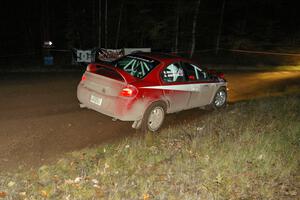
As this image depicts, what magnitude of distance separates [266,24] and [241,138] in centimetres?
2978

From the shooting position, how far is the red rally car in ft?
23.7

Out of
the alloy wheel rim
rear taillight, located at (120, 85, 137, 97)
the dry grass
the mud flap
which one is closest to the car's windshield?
rear taillight, located at (120, 85, 137, 97)

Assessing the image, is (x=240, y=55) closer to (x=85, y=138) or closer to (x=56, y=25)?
(x=56, y=25)

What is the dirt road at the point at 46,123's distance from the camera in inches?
251

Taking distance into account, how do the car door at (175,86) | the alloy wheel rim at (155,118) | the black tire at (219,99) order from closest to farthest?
1. the alloy wheel rim at (155,118)
2. the car door at (175,86)
3. the black tire at (219,99)

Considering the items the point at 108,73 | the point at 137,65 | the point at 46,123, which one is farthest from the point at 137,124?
the point at 46,123

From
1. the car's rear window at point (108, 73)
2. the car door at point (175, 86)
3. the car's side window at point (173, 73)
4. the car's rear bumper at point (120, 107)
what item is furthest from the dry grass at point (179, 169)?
the car's rear window at point (108, 73)

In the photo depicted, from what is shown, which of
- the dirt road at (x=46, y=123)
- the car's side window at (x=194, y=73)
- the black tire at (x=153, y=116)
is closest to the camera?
the dirt road at (x=46, y=123)

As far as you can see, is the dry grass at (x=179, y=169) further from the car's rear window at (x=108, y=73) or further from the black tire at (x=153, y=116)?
the car's rear window at (x=108, y=73)

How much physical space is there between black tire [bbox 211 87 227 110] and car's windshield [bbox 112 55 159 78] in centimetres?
268

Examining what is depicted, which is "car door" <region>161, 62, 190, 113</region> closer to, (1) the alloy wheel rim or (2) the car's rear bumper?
(1) the alloy wheel rim

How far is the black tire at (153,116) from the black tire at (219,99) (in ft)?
7.64

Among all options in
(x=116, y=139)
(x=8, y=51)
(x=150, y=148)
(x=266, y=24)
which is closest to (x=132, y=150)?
(x=150, y=148)

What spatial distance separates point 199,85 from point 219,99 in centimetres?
148
